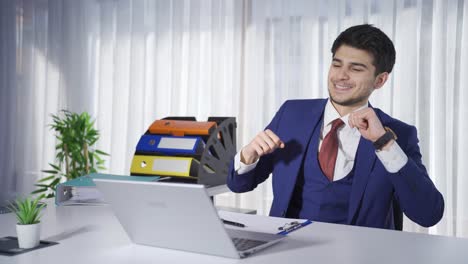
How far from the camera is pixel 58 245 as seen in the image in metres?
1.24

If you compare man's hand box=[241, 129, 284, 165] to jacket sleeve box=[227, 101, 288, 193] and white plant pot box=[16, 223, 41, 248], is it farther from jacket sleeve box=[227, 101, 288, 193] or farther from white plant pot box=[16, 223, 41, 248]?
white plant pot box=[16, 223, 41, 248]

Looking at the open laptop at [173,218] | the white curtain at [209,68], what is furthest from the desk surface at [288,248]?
the white curtain at [209,68]

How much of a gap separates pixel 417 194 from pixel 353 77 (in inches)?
19.7

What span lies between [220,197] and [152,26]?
1.58m

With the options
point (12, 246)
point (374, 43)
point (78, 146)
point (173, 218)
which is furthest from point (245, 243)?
point (78, 146)

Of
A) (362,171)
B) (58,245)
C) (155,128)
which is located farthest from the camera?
(155,128)

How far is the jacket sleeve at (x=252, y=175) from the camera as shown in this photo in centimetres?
191

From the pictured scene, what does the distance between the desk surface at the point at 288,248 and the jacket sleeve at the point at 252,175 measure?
1.26 ft

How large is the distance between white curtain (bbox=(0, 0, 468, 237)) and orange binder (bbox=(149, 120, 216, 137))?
1.25 metres

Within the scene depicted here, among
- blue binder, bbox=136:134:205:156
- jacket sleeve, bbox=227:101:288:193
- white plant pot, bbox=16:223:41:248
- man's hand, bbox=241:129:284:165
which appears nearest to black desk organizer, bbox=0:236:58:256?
white plant pot, bbox=16:223:41:248

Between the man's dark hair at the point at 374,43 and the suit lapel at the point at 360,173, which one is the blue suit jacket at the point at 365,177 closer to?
the suit lapel at the point at 360,173

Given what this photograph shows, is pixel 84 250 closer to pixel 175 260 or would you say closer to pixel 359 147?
pixel 175 260

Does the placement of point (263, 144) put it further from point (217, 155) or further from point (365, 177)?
point (217, 155)

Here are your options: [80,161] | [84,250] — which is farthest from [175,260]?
[80,161]
